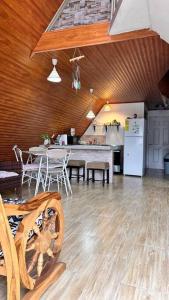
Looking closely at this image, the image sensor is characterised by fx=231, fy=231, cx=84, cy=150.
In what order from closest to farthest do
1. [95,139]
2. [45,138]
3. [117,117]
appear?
[45,138]
[117,117]
[95,139]

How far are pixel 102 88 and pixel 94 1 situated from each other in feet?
8.59

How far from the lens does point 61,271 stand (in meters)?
1.86

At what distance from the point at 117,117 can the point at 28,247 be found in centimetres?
692

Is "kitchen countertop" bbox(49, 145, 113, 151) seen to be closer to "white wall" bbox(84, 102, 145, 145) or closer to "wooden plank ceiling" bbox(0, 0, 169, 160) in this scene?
"wooden plank ceiling" bbox(0, 0, 169, 160)

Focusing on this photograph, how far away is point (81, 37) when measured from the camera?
3416mm

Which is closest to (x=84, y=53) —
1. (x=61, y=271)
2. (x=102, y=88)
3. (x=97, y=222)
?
(x=102, y=88)

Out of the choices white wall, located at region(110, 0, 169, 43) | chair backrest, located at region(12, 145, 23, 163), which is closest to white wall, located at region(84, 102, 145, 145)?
chair backrest, located at region(12, 145, 23, 163)

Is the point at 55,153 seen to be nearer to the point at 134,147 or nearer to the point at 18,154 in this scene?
the point at 18,154

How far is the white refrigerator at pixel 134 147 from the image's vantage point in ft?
23.6

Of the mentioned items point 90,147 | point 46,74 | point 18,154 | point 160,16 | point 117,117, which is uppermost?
point 160,16

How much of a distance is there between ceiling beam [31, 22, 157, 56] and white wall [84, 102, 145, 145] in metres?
4.70

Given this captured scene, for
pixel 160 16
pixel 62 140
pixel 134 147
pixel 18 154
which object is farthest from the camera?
pixel 134 147

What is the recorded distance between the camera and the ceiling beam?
10.5 ft

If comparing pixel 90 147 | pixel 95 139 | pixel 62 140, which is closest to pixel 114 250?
pixel 90 147
